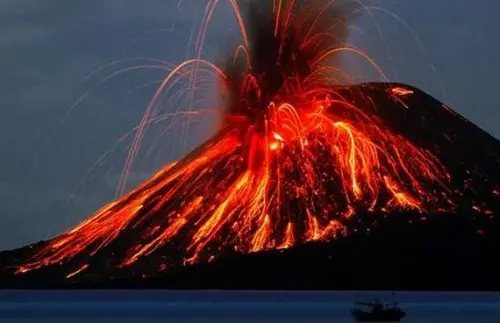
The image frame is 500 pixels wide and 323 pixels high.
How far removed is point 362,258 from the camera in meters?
87.4

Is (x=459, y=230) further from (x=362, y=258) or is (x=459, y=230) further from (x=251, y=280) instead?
(x=251, y=280)

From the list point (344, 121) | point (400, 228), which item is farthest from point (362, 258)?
point (344, 121)

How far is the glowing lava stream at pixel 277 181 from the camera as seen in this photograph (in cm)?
8600
